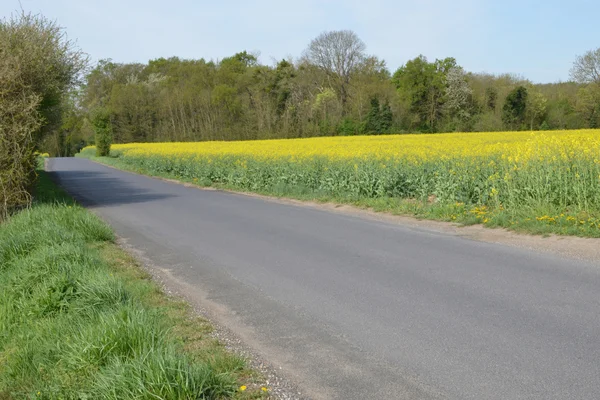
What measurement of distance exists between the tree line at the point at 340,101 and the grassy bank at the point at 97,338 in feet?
150

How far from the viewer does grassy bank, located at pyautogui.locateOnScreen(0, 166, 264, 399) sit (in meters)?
3.89

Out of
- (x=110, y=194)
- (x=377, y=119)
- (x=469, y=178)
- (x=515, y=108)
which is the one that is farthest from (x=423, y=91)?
(x=469, y=178)

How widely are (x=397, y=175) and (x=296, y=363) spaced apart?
38.5 feet

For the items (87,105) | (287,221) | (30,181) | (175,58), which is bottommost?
(287,221)

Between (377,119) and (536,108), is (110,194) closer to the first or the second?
(377,119)

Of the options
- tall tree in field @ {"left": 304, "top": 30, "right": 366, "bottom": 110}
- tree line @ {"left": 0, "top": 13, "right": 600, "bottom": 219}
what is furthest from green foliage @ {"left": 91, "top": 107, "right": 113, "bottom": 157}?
tall tree in field @ {"left": 304, "top": 30, "right": 366, "bottom": 110}

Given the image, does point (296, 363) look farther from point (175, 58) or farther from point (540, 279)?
point (175, 58)

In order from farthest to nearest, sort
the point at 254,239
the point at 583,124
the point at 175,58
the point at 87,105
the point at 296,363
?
the point at 175,58, the point at 87,105, the point at 583,124, the point at 254,239, the point at 296,363

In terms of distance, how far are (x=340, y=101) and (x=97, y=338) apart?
61.6 m

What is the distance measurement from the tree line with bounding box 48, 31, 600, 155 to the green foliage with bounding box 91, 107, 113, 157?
38cm

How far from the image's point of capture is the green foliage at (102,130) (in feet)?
183

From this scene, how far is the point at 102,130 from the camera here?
56.7 meters

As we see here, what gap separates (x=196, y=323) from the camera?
18.6 ft

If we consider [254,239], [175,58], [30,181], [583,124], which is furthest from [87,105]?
[254,239]
